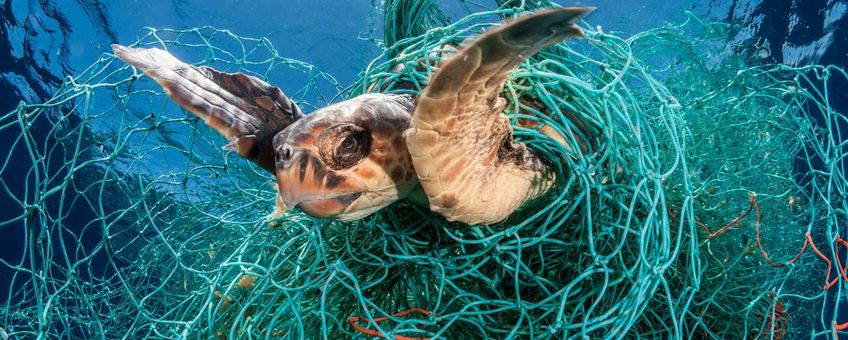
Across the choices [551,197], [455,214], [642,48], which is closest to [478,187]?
[455,214]

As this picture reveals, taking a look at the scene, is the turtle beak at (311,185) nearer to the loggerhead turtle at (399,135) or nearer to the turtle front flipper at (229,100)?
the loggerhead turtle at (399,135)

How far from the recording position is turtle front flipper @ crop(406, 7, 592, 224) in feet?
2.59

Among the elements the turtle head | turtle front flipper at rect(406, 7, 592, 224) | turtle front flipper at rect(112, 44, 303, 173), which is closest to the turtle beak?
the turtle head

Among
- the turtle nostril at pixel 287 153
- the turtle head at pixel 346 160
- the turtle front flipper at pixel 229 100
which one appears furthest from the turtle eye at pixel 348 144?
the turtle front flipper at pixel 229 100

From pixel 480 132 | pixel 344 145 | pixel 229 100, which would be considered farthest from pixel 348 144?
pixel 229 100

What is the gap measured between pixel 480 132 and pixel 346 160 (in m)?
0.33

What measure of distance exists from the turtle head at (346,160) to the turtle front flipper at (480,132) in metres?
0.11

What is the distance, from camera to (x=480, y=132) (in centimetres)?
118

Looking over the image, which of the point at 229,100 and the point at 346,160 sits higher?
the point at 229,100

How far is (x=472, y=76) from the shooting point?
919mm

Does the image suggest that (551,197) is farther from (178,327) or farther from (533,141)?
(178,327)

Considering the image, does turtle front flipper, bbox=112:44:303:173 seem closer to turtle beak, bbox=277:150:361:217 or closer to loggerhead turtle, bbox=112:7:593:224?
loggerhead turtle, bbox=112:7:593:224

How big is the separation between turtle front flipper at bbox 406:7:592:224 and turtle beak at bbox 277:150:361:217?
0.19m

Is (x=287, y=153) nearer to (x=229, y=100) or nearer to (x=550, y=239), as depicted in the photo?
(x=229, y=100)
